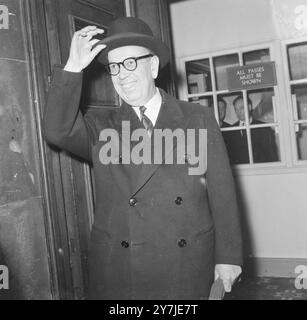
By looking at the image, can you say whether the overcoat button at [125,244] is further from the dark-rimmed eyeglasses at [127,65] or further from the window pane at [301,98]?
the window pane at [301,98]

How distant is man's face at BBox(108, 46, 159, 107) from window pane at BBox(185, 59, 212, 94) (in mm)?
2972

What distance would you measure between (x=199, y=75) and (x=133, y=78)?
3.09 meters

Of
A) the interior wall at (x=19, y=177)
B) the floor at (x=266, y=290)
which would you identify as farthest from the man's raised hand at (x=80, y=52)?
the floor at (x=266, y=290)

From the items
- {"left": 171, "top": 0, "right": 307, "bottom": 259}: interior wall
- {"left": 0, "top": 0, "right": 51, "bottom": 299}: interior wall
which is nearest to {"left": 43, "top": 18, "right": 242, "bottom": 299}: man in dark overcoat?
{"left": 0, "top": 0, "right": 51, "bottom": 299}: interior wall

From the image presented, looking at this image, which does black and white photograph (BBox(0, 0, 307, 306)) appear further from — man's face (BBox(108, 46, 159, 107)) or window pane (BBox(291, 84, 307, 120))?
window pane (BBox(291, 84, 307, 120))

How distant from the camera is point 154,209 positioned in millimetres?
1712

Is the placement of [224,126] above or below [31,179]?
above

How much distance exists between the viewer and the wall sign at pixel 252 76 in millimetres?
4211

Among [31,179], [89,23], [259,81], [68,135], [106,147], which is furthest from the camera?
[259,81]

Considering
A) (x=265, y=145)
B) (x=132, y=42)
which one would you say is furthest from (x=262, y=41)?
(x=132, y=42)

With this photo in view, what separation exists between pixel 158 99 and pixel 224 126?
2945 millimetres

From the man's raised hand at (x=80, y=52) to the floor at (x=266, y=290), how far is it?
105 inches

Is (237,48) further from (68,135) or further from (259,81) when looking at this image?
(68,135)
